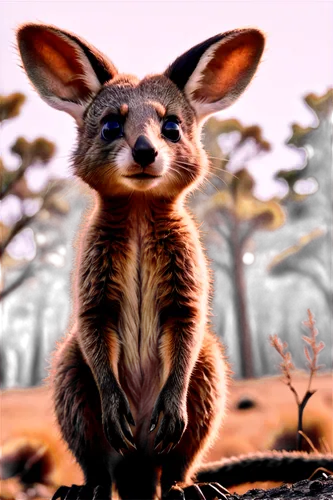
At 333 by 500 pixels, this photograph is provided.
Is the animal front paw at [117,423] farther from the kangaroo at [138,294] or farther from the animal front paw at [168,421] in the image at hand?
the animal front paw at [168,421]

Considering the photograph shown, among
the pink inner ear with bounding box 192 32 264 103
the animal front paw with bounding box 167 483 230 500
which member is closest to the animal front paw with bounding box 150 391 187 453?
the animal front paw with bounding box 167 483 230 500

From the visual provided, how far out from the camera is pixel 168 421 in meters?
3.74

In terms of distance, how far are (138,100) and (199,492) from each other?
2.32 meters

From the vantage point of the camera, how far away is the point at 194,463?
420 cm

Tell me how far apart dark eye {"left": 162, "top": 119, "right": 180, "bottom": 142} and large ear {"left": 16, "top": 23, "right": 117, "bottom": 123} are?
0.55 metres

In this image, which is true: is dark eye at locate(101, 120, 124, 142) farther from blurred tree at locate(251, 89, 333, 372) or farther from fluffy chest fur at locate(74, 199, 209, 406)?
blurred tree at locate(251, 89, 333, 372)

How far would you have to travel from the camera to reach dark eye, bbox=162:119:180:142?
157 inches

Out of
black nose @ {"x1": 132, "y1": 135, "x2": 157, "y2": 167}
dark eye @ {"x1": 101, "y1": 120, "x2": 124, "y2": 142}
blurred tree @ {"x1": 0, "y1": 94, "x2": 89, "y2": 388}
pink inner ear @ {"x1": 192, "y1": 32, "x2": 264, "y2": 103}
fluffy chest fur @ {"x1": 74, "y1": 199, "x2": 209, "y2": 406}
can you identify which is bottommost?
blurred tree @ {"x1": 0, "y1": 94, "x2": 89, "y2": 388}

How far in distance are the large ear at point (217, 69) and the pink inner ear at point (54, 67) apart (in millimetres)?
580

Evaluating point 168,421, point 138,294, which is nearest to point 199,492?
point 168,421

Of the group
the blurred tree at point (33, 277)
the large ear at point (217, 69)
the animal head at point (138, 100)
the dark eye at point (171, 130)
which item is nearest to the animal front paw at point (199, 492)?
the animal head at point (138, 100)

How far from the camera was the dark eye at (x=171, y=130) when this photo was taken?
13.1ft

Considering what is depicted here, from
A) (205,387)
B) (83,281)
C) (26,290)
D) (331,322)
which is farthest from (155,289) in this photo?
(26,290)

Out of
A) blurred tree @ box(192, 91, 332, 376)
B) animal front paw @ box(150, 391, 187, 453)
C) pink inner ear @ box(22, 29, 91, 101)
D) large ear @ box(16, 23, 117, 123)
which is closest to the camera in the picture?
animal front paw @ box(150, 391, 187, 453)
